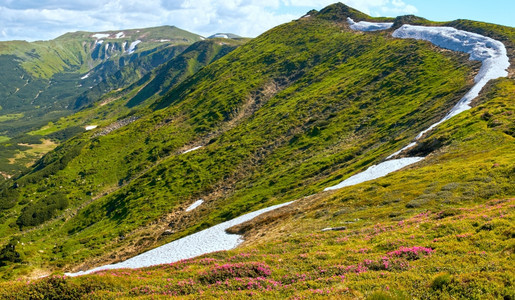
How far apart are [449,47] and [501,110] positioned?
77.1 m

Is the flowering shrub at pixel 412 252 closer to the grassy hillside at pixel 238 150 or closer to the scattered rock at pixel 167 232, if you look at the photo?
the grassy hillside at pixel 238 150

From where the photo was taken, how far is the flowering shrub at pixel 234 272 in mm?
21562

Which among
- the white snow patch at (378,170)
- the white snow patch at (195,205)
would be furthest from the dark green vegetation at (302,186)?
the white snow patch at (378,170)

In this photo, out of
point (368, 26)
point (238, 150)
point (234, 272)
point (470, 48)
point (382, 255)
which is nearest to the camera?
point (382, 255)

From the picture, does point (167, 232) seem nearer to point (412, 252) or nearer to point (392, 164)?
point (392, 164)

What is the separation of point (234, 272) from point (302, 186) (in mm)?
44976

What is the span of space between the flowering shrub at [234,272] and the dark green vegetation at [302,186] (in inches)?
5.7

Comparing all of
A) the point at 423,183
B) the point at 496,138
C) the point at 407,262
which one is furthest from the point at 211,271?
the point at 496,138

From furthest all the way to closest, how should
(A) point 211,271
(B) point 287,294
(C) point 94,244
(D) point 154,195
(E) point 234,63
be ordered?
(E) point 234,63, (D) point 154,195, (C) point 94,244, (A) point 211,271, (B) point 287,294

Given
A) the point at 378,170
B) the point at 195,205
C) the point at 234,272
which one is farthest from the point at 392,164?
the point at 195,205

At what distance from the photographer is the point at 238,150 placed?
10012cm

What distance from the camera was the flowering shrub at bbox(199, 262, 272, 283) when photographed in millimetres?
21562

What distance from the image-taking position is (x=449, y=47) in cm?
11481

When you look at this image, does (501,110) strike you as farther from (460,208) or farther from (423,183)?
(460,208)
